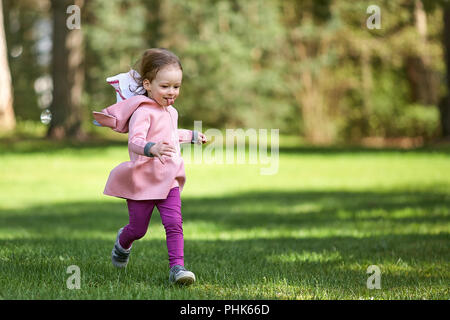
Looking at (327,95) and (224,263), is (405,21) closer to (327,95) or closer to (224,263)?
(327,95)

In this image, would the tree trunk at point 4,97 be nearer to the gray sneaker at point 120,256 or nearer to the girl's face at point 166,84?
the gray sneaker at point 120,256

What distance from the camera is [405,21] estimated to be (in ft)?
111

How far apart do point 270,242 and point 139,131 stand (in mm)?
3806

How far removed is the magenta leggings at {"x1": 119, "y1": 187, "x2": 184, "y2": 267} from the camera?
4.74 metres

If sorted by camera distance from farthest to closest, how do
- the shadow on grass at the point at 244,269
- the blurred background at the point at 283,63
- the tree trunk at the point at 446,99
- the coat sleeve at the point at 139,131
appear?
1. the blurred background at the point at 283,63
2. the tree trunk at the point at 446,99
3. the coat sleeve at the point at 139,131
4. the shadow on grass at the point at 244,269

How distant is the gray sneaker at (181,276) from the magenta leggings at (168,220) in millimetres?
77

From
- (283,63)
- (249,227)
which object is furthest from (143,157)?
(283,63)

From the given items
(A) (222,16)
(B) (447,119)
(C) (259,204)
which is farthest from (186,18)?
(C) (259,204)

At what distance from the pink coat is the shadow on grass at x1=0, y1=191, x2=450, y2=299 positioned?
2.13 feet

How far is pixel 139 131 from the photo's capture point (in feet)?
15.7

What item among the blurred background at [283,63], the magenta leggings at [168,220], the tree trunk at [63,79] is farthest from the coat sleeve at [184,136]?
the blurred background at [283,63]

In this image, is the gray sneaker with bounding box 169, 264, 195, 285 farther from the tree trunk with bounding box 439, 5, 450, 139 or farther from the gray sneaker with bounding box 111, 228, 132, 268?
the tree trunk with bounding box 439, 5, 450, 139

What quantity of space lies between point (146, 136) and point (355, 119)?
115 ft

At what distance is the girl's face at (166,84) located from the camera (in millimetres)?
4832
